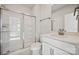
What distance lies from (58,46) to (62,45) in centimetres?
7

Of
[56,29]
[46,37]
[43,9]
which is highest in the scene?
[43,9]

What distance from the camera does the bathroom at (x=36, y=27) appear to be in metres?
1.30

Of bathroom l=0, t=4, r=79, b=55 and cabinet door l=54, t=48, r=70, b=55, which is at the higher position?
bathroom l=0, t=4, r=79, b=55

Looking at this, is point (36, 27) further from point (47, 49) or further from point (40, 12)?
point (47, 49)

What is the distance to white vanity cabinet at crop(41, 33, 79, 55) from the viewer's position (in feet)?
3.58

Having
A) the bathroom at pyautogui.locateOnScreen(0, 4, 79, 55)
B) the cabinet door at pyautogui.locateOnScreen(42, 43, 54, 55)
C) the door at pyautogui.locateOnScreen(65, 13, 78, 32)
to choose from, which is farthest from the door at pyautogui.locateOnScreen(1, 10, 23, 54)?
the door at pyautogui.locateOnScreen(65, 13, 78, 32)

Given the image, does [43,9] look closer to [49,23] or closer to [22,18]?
[49,23]

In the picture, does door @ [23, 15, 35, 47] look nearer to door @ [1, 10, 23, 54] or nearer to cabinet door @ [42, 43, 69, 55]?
door @ [1, 10, 23, 54]

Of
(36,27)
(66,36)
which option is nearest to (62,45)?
(66,36)

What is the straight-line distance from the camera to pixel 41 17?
1.38 m

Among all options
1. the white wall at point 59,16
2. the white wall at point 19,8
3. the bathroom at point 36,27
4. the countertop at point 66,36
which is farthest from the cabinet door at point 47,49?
the white wall at point 19,8
